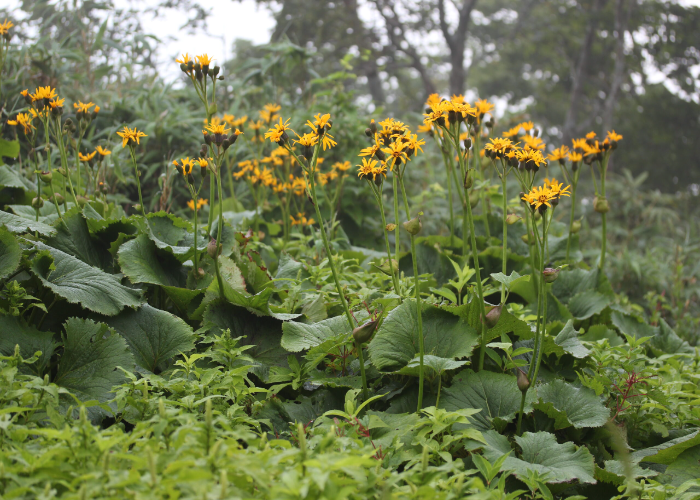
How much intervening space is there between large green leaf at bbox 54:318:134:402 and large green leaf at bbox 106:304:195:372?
0.43 feet

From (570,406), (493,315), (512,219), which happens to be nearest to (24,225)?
(493,315)

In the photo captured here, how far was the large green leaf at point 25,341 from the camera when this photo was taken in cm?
170

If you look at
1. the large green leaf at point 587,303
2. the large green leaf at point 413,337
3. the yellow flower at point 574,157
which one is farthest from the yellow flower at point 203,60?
the large green leaf at point 587,303

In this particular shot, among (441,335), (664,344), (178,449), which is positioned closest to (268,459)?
(178,449)

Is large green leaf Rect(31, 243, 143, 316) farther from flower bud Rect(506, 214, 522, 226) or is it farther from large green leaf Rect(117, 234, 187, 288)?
flower bud Rect(506, 214, 522, 226)

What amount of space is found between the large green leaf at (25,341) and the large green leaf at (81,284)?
16cm

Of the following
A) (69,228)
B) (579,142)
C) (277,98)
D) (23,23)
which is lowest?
(69,228)

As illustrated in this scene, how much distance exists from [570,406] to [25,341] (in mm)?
1907

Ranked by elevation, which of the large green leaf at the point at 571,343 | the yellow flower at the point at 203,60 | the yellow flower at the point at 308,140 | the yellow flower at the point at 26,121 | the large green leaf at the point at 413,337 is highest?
the yellow flower at the point at 203,60

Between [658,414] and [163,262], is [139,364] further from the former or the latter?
[658,414]

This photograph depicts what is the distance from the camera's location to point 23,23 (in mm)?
4914

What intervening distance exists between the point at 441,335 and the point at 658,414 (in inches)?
36.2

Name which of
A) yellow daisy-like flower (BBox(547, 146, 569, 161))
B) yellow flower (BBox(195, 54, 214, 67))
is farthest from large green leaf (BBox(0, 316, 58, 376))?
yellow daisy-like flower (BBox(547, 146, 569, 161))

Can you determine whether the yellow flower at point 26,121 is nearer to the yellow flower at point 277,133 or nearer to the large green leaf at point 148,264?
the large green leaf at point 148,264
